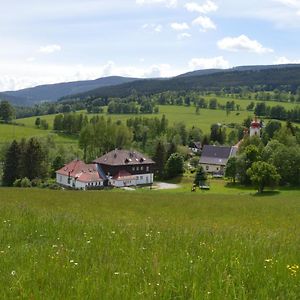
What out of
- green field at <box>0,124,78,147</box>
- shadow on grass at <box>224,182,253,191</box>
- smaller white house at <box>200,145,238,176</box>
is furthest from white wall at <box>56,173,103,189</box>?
green field at <box>0,124,78,147</box>

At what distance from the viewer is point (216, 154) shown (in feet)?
411

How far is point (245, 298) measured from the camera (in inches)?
227

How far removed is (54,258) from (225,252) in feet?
10.1

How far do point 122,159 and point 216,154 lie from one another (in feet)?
101

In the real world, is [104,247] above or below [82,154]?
above

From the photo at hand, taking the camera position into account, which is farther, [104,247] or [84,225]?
[84,225]

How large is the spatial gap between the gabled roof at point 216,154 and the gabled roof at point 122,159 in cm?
2124

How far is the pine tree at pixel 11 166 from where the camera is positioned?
100m

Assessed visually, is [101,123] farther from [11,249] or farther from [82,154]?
[11,249]

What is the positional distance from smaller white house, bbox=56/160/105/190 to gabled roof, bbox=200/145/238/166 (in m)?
36.6

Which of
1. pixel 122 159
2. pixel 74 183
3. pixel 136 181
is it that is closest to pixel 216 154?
pixel 136 181

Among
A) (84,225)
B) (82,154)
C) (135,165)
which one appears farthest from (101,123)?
(84,225)

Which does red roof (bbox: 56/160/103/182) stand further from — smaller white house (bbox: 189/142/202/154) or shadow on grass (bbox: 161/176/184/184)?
smaller white house (bbox: 189/142/202/154)

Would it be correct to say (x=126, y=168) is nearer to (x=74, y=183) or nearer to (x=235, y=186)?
(x=74, y=183)
